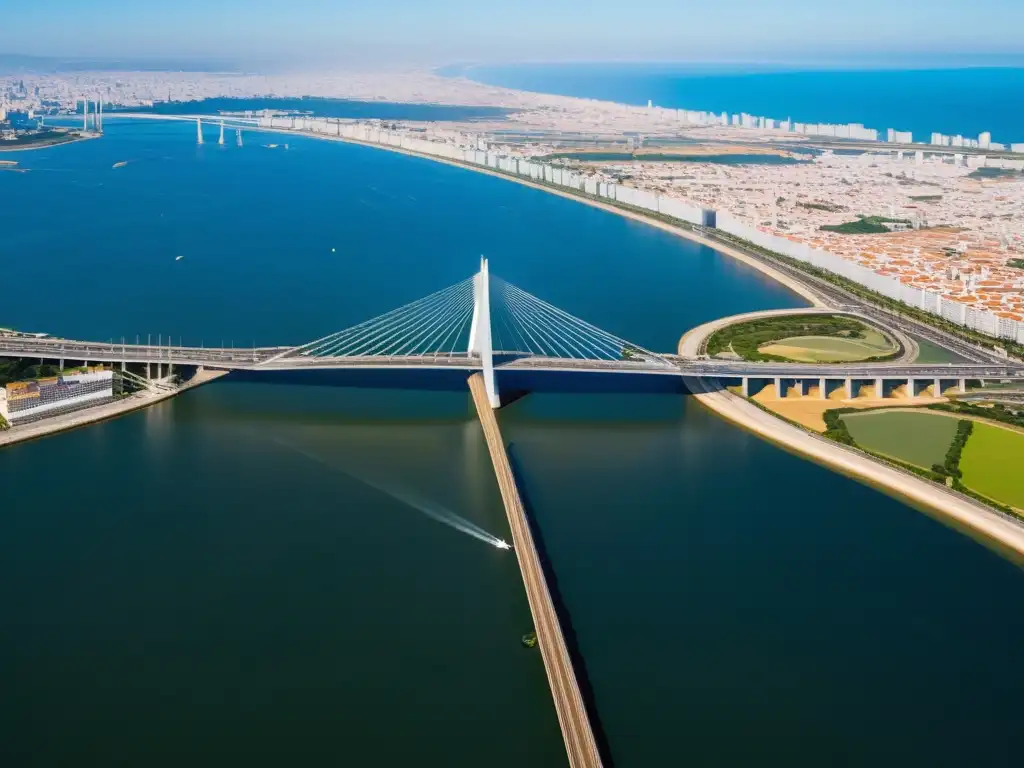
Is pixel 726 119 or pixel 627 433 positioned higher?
pixel 726 119

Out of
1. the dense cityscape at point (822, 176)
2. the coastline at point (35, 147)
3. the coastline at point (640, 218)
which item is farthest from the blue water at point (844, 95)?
the coastline at point (35, 147)

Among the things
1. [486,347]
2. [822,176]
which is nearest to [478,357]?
[486,347]

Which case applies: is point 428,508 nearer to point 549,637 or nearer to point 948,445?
point 549,637

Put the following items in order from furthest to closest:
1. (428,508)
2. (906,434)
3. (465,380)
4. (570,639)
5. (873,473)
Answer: (465,380) → (906,434) → (873,473) → (428,508) → (570,639)

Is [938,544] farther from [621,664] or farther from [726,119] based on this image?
[726,119]

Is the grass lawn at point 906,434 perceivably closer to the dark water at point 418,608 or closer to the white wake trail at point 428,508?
the dark water at point 418,608

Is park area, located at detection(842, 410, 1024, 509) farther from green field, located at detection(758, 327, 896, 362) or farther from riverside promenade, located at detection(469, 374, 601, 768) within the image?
riverside promenade, located at detection(469, 374, 601, 768)

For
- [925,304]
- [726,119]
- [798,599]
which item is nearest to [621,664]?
[798,599]
